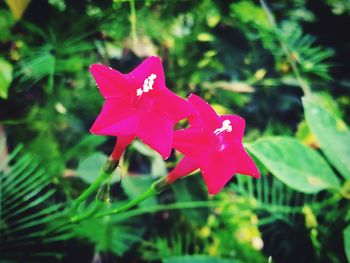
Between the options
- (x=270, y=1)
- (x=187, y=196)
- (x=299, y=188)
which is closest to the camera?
(x=299, y=188)

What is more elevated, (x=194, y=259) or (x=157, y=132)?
(x=157, y=132)

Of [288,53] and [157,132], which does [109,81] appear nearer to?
[157,132]

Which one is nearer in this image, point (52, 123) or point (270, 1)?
point (52, 123)

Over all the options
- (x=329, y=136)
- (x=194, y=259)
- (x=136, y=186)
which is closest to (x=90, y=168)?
(x=136, y=186)

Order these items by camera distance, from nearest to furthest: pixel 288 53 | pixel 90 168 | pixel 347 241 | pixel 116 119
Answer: pixel 116 119, pixel 347 241, pixel 90 168, pixel 288 53

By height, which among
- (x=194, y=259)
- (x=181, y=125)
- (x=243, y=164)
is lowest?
(x=194, y=259)

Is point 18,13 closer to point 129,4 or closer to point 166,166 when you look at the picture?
point 129,4

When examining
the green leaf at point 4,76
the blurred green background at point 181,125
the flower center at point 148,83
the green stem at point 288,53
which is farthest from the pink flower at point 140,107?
the green stem at point 288,53

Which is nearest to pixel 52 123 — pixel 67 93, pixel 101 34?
pixel 67 93
